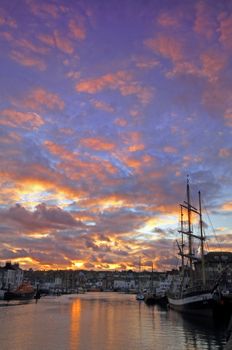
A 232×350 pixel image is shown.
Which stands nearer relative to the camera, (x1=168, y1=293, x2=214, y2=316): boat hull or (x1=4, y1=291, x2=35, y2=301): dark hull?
(x1=168, y1=293, x2=214, y2=316): boat hull

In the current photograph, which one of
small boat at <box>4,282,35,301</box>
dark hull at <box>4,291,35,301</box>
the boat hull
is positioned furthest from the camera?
small boat at <box>4,282,35,301</box>

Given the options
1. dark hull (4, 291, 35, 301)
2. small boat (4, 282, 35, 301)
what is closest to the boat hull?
dark hull (4, 291, 35, 301)

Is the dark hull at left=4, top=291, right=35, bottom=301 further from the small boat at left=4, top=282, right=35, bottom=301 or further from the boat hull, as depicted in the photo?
the boat hull

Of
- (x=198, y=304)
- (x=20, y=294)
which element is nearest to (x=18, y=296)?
(x=20, y=294)

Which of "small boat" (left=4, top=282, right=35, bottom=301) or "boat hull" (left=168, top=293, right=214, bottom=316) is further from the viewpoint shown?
"small boat" (left=4, top=282, right=35, bottom=301)

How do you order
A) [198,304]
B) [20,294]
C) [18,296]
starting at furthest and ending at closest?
1. [20,294]
2. [18,296]
3. [198,304]

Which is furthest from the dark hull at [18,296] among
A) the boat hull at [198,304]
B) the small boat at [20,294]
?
the boat hull at [198,304]

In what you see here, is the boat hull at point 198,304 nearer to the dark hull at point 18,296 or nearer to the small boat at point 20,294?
the dark hull at point 18,296

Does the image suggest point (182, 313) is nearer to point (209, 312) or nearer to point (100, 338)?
point (209, 312)

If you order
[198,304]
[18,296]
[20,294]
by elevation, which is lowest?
[18,296]

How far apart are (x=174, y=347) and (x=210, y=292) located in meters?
34.0

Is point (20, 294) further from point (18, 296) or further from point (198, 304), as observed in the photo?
point (198, 304)

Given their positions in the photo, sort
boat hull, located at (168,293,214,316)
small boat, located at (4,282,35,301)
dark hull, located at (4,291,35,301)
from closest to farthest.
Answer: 1. boat hull, located at (168,293,214,316)
2. dark hull, located at (4,291,35,301)
3. small boat, located at (4,282,35,301)

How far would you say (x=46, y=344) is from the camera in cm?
3688
